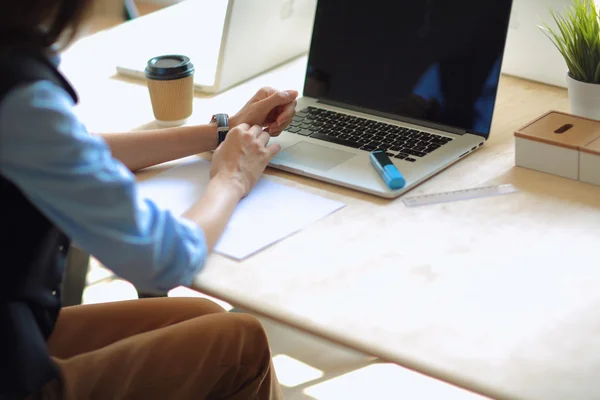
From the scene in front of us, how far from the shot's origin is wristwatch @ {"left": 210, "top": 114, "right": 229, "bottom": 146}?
1374 mm

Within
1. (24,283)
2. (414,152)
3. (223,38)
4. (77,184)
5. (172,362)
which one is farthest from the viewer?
(223,38)

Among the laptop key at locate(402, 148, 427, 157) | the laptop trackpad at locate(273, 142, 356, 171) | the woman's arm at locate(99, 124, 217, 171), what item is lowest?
the woman's arm at locate(99, 124, 217, 171)

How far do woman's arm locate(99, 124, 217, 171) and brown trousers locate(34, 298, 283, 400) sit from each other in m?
0.28

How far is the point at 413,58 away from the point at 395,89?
2.5 inches

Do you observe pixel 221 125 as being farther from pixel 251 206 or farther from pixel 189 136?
pixel 251 206

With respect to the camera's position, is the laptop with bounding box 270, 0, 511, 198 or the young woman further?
the laptop with bounding box 270, 0, 511, 198

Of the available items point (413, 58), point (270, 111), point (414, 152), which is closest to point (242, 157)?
point (270, 111)

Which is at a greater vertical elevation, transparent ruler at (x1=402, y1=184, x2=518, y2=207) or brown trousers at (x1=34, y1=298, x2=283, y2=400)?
transparent ruler at (x1=402, y1=184, x2=518, y2=207)

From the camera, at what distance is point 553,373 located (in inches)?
32.9

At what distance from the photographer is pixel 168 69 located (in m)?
1.46

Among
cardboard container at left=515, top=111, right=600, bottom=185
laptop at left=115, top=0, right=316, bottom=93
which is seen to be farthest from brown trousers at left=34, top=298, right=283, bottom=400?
laptop at left=115, top=0, right=316, bottom=93

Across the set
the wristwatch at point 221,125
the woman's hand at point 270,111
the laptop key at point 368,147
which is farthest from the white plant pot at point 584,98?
the wristwatch at point 221,125

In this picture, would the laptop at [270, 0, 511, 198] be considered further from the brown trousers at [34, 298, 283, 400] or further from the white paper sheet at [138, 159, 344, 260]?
the brown trousers at [34, 298, 283, 400]

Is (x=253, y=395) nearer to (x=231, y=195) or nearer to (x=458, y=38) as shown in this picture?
(x=231, y=195)
